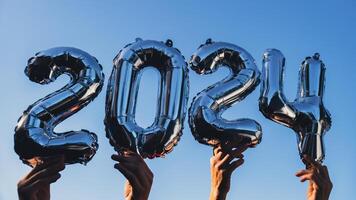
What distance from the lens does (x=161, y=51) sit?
13.4ft

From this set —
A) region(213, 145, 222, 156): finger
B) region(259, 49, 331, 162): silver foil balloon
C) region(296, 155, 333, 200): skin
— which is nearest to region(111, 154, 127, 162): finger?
region(213, 145, 222, 156): finger

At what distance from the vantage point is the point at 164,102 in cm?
396

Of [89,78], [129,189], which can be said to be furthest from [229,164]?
[89,78]

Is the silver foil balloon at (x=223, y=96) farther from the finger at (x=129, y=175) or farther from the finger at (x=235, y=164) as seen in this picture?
the finger at (x=129, y=175)

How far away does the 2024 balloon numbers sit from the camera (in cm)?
377

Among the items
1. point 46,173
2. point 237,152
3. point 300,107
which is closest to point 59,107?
point 46,173

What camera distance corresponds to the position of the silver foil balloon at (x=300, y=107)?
4176mm

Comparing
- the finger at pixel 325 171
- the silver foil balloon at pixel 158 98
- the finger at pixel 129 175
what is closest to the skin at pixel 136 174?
the finger at pixel 129 175

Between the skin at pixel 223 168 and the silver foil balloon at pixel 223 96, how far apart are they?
0.07 meters

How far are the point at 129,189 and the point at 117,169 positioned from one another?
0.28m

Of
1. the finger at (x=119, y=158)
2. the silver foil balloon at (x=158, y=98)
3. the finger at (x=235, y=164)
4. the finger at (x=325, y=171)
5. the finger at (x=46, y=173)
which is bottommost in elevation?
the finger at (x=46, y=173)

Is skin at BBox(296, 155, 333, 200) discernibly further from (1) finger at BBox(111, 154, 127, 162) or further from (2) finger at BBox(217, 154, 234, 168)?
(1) finger at BBox(111, 154, 127, 162)

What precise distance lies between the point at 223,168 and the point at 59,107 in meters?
1.07

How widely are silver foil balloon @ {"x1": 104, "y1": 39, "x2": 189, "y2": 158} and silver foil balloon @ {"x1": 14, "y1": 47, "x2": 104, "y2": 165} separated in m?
0.14
